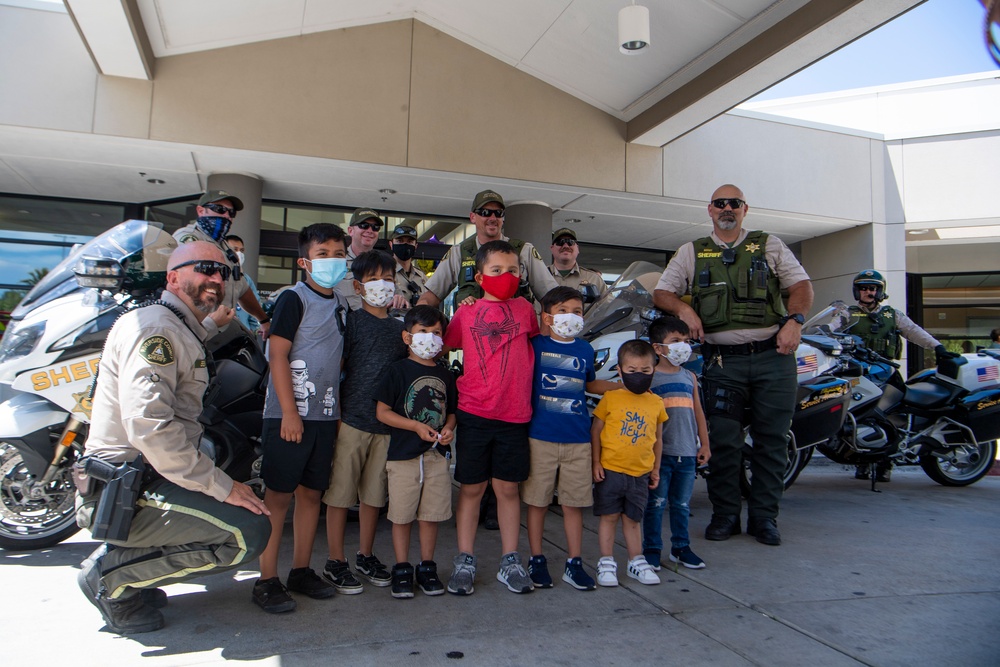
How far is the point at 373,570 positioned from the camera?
317cm

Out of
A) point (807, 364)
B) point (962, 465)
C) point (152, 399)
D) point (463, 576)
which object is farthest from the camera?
point (962, 465)

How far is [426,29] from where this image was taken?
783 cm

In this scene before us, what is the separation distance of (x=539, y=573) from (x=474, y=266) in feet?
5.95

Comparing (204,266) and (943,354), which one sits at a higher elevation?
(204,266)

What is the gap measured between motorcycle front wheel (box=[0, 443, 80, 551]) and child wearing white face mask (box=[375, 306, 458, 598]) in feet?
5.95

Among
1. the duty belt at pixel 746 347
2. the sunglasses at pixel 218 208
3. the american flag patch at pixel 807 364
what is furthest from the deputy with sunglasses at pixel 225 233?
the american flag patch at pixel 807 364

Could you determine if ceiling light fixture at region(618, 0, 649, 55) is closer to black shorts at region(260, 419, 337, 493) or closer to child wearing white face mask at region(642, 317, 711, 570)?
child wearing white face mask at region(642, 317, 711, 570)

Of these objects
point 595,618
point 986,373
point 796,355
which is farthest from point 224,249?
point 986,373

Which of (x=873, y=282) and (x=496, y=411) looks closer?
(x=496, y=411)

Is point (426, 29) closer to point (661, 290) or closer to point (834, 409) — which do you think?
point (661, 290)

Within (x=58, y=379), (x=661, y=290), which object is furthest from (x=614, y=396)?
(x=58, y=379)

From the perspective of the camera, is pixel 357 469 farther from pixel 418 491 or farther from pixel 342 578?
pixel 342 578

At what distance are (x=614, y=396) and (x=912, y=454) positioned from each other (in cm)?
423

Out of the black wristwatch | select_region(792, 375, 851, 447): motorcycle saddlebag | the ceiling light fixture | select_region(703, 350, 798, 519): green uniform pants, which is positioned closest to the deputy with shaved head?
select_region(703, 350, 798, 519): green uniform pants
